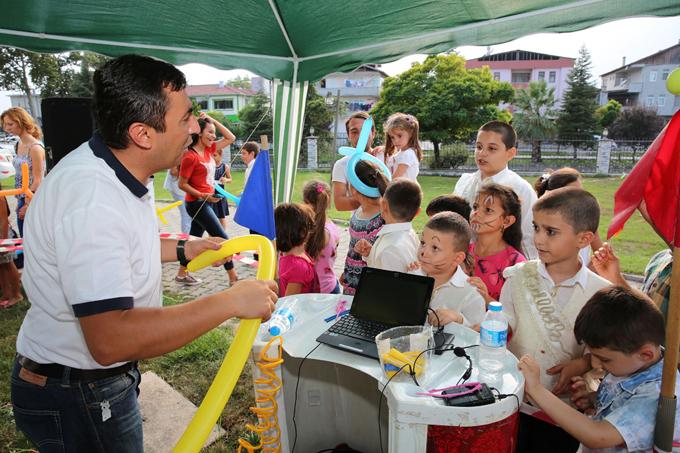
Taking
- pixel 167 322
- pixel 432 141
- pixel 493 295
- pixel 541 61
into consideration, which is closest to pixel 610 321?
pixel 493 295

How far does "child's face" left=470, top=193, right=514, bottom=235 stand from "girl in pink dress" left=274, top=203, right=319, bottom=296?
3.98 feet

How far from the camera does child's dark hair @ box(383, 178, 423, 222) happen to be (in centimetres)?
290

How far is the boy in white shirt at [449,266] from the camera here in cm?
229

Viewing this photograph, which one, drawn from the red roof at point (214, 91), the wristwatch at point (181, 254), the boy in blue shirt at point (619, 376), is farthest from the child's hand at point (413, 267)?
the red roof at point (214, 91)

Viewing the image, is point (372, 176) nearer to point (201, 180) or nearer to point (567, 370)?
point (567, 370)

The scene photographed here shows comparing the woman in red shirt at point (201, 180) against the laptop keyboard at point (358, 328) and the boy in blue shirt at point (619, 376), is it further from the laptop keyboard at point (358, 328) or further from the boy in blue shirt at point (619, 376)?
the boy in blue shirt at point (619, 376)

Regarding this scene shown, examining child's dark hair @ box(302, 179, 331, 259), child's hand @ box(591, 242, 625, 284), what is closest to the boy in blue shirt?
child's hand @ box(591, 242, 625, 284)

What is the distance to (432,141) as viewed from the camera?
86.1 feet

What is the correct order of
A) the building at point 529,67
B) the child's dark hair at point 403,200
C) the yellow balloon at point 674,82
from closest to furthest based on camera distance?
the yellow balloon at point 674,82 < the child's dark hair at point 403,200 < the building at point 529,67

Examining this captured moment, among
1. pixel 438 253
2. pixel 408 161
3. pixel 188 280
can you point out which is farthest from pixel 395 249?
pixel 188 280

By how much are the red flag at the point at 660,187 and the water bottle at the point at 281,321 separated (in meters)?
1.45

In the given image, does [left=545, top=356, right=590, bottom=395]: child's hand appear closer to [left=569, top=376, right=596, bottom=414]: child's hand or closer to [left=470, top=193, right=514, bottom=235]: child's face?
[left=569, top=376, right=596, bottom=414]: child's hand

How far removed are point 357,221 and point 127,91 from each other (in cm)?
244

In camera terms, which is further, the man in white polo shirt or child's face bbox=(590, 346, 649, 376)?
child's face bbox=(590, 346, 649, 376)
